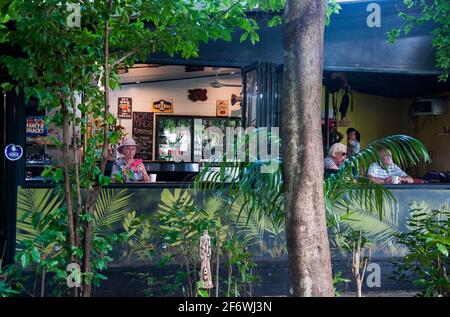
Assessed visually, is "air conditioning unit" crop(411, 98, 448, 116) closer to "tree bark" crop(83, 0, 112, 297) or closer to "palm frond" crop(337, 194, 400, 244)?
"palm frond" crop(337, 194, 400, 244)

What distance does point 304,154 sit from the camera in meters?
3.18

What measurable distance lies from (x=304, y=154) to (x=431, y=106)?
7.70 metres

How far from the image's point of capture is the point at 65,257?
3.92m

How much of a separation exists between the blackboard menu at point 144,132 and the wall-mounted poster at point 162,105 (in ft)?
0.57

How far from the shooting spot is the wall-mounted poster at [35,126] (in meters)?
6.26

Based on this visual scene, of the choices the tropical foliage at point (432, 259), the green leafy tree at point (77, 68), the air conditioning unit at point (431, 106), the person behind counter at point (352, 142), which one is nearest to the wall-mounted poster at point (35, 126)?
the green leafy tree at point (77, 68)

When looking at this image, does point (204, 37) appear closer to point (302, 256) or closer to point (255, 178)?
point (255, 178)

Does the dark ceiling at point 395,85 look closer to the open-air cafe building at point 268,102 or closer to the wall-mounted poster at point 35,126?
the open-air cafe building at point 268,102

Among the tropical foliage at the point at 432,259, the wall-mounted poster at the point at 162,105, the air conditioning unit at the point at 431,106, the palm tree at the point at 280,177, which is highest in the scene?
the wall-mounted poster at the point at 162,105

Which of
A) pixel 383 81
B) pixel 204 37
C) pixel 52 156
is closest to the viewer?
pixel 204 37

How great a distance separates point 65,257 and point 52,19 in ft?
5.36

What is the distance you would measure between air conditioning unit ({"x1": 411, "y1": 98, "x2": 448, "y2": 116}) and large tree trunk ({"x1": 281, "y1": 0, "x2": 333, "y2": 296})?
7489 mm

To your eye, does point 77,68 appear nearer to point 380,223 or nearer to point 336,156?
point 380,223
